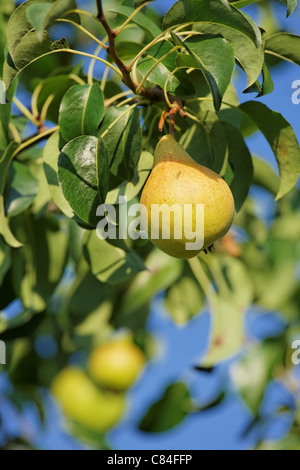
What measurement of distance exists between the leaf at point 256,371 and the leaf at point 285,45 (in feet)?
3.73

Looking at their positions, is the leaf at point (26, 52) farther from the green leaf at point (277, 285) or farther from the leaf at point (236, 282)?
the green leaf at point (277, 285)

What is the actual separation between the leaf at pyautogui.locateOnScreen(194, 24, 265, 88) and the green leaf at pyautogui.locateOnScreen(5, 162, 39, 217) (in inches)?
19.8

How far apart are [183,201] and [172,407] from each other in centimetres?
116

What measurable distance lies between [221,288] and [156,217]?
42.7 inches

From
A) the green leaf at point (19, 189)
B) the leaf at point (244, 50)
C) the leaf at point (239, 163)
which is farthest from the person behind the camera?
the green leaf at point (19, 189)

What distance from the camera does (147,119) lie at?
1207 millimetres

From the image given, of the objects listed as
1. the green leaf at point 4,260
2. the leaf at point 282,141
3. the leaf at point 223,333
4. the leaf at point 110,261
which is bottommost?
the leaf at point 223,333

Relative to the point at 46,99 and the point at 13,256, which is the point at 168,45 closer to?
the point at 46,99

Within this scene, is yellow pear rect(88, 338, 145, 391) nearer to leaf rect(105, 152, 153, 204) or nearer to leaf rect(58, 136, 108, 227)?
leaf rect(105, 152, 153, 204)

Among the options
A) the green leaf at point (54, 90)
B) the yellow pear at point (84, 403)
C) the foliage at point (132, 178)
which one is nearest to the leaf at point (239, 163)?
the foliage at point (132, 178)

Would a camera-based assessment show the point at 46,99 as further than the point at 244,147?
Yes

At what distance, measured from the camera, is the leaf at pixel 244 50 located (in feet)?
3.02

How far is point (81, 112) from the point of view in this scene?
3.48 feet
